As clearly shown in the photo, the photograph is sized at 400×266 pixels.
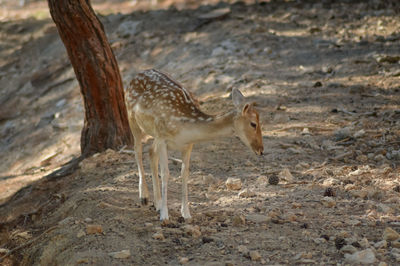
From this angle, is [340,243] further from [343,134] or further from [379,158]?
[343,134]

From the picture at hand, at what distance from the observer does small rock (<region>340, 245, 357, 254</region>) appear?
177 inches

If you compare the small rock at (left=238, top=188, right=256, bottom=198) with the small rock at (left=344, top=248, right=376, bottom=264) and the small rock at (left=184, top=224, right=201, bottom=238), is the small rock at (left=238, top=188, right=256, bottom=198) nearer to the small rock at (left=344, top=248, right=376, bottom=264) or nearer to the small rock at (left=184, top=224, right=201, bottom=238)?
the small rock at (left=184, top=224, right=201, bottom=238)

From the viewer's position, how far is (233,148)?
8.09m

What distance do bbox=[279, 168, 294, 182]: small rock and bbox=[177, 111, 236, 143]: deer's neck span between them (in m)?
1.53

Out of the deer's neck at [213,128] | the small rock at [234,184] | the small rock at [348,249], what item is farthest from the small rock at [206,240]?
the small rock at [234,184]

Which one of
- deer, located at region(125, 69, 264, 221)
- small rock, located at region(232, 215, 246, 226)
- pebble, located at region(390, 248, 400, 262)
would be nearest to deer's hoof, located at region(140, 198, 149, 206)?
deer, located at region(125, 69, 264, 221)

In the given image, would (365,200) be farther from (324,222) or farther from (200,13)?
(200,13)

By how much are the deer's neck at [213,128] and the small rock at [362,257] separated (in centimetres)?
172

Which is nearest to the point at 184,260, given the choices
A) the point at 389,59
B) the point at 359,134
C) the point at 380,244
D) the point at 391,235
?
the point at 380,244

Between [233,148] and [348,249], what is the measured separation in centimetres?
373

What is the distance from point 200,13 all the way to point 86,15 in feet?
24.8

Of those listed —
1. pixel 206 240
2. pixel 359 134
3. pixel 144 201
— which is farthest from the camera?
pixel 359 134

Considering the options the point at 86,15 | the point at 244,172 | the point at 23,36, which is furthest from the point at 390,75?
the point at 23,36

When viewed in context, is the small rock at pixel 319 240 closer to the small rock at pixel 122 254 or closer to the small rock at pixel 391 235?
the small rock at pixel 391 235
